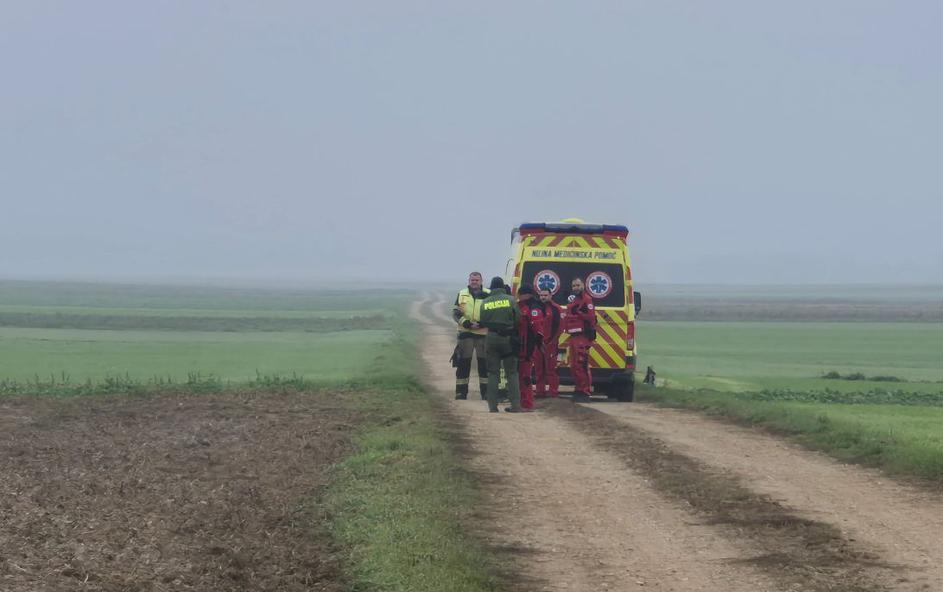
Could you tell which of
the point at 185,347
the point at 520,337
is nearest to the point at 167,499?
the point at 520,337

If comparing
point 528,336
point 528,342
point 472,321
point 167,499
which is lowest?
point 167,499

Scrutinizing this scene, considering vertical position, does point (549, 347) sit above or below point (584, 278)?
below

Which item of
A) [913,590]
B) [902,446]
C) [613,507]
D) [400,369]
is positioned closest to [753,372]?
[400,369]

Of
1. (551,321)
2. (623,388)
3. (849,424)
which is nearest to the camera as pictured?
(849,424)

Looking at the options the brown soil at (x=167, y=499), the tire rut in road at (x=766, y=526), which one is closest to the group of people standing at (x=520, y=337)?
the brown soil at (x=167, y=499)

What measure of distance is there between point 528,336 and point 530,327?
163 mm

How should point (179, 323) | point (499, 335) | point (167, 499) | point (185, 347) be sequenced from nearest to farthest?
point (167, 499)
point (499, 335)
point (185, 347)
point (179, 323)

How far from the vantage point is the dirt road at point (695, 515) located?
384 inches

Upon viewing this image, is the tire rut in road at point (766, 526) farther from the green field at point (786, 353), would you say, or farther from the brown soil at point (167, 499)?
the green field at point (786, 353)

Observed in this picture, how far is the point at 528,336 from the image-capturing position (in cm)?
2345

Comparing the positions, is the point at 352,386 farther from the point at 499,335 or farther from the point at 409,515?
the point at 409,515

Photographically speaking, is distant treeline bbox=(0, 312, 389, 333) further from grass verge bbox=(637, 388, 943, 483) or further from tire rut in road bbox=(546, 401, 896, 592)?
tire rut in road bbox=(546, 401, 896, 592)

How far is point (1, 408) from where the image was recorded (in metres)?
22.3

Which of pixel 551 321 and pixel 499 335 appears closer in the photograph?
pixel 499 335
